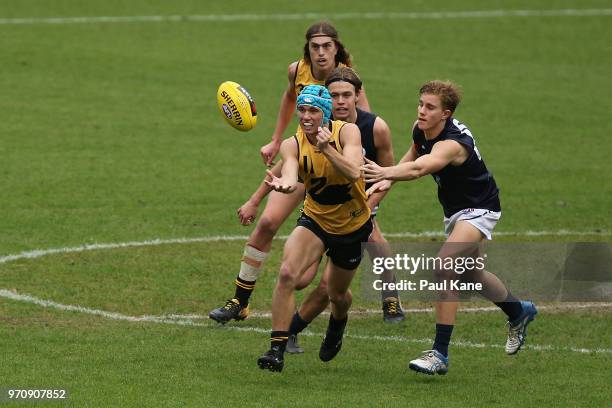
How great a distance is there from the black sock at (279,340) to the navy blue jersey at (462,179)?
183 centimetres

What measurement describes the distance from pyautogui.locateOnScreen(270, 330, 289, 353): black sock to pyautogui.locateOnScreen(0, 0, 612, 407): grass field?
0.82 feet

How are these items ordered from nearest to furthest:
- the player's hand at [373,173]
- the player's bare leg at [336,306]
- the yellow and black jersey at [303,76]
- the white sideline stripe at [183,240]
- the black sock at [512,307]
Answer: the player's hand at [373,173] → the player's bare leg at [336,306] → the black sock at [512,307] → the yellow and black jersey at [303,76] → the white sideline stripe at [183,240]

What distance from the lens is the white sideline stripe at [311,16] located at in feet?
99.1

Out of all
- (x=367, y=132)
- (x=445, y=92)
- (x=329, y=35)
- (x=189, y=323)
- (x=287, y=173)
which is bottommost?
(x=189, y=323)

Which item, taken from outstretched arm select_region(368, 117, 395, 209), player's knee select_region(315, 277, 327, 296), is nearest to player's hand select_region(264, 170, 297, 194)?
player's knee select_region(315, 277, 327, 296)

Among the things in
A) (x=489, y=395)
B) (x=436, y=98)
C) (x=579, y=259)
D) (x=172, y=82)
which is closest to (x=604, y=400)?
(x=489, y=395)

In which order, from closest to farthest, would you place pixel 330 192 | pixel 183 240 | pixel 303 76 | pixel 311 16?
1. pixel 330 192
2. pixel 303 76
3. pixel 183 240
4. pixel 311 16

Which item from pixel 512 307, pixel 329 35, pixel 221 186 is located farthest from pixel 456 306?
pixel 221 186

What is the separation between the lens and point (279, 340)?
10.7 m

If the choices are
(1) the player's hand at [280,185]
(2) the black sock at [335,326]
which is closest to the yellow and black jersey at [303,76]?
(2) the black sock at [335,326]

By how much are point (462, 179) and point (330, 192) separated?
1.18 metres

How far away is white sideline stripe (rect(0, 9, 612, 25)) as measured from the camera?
30.2m

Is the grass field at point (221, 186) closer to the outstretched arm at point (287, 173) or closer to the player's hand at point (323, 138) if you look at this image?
the outstretched arm at point (287, 173)

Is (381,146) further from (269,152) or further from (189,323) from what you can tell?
(189,323)
